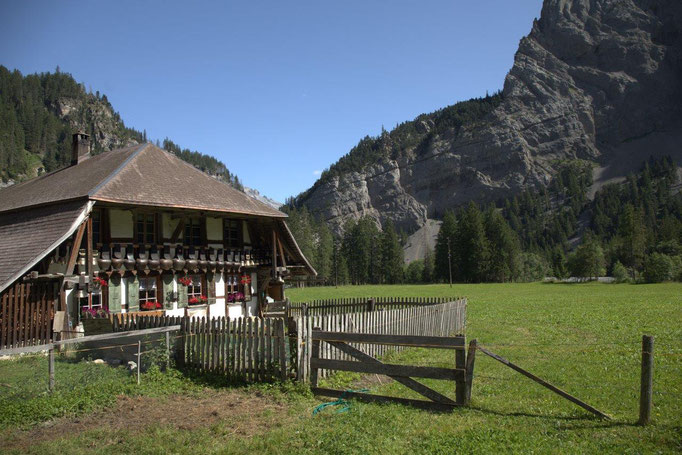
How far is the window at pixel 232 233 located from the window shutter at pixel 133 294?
17.2ft

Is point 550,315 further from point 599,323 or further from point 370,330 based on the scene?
point 370,330

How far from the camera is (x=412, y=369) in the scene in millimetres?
8328

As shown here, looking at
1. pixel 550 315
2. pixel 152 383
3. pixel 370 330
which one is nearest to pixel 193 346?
pixel 152 383

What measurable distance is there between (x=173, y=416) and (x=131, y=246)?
44.5ft

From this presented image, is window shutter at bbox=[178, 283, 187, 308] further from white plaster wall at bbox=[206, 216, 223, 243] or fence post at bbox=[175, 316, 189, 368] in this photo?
fence post at bbox=[175, 316, 189, 368]

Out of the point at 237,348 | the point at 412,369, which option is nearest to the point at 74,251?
the point at 237,348

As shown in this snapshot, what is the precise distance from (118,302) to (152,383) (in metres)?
10.9

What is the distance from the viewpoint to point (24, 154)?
149 meters

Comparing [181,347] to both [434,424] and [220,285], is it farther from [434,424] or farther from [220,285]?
[220,285]

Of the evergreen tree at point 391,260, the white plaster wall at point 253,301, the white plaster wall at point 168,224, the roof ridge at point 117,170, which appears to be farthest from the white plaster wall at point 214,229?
the evergreen tree at point 391,260

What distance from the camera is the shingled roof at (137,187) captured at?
1883 centimetres

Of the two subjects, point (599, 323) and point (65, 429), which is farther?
point (599, 323)

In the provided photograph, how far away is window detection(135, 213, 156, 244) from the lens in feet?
68.3

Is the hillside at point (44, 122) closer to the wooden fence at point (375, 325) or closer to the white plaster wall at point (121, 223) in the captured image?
Result: the white plaster wall at point (121, 223)
